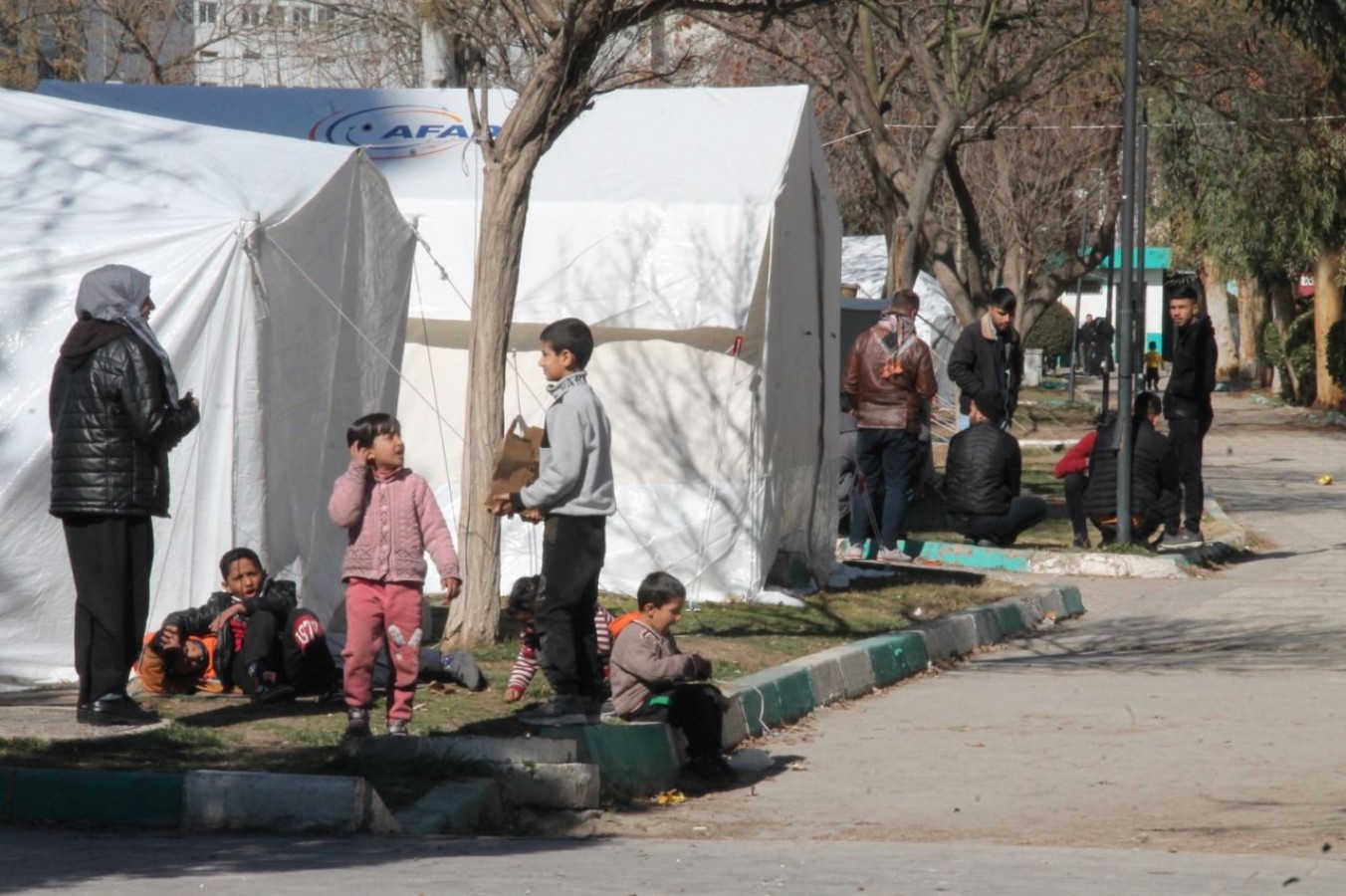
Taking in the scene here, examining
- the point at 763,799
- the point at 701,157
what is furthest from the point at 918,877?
the point at 701,157

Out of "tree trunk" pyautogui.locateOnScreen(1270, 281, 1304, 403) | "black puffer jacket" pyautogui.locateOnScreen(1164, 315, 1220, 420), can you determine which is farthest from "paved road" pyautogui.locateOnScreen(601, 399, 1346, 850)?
"tree trunk" pyautogui.locateOnScreen(1270, 281, 1304, 403)

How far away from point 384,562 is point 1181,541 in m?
9.49

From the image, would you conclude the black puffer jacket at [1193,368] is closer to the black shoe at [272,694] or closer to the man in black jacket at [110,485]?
the black shoe at [272,694]

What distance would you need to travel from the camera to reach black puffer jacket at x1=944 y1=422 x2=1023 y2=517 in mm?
13219

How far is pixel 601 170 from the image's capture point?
1162 cm

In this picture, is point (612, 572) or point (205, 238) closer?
point (205, 238)

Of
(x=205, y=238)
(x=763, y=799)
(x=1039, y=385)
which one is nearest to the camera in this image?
(x=763, y=799)

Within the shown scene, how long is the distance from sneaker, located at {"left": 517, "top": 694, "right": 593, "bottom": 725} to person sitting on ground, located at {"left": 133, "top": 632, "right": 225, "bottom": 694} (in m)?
1.53

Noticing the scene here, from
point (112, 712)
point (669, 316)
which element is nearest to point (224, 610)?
point (112, 712)

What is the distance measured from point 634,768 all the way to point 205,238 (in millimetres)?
3197

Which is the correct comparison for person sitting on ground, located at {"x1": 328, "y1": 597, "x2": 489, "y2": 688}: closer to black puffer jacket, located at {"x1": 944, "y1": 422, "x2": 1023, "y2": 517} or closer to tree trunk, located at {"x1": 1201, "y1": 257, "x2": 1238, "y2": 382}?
black puffer jacket, located at {"x1": 944, "y1": 422, "x2": 1023, "y2": 517}

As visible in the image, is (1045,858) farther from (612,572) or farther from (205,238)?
(612,572)

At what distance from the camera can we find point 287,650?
7598mm

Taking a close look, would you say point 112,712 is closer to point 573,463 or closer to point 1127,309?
point 573,463
